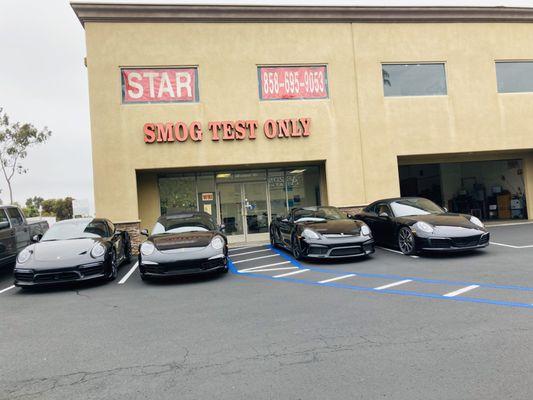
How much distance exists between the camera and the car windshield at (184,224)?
27.1 ft

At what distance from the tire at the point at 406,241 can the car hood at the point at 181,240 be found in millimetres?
4342

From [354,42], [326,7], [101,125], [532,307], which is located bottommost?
[532,307]

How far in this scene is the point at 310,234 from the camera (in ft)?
27.9

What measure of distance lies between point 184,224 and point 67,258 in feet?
7.98

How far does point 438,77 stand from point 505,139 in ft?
10.7

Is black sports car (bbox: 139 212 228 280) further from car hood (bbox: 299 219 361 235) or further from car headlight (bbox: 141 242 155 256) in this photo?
car hood (bbox: 299 219 361 235)

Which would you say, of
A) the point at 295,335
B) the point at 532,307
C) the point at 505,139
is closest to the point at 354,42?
the point at 505,139

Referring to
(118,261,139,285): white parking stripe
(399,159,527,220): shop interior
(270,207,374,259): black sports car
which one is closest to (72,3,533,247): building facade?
(399,159,527,220): shop interior

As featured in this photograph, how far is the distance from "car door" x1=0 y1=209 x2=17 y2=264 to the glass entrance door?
21.3 ft

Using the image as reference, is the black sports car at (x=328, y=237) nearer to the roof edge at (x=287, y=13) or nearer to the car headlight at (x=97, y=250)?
the car headlight at (x=97, y=250)

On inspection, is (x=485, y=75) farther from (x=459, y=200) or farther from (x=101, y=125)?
(x=101, y=125)

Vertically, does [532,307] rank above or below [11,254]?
below

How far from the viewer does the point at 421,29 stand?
1382 cm

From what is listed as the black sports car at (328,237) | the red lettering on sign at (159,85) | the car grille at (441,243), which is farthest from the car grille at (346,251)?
the red lettering on sign at (159,85)
